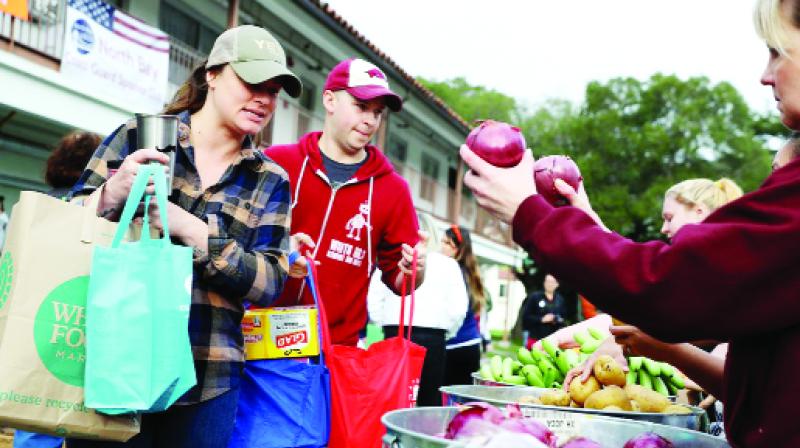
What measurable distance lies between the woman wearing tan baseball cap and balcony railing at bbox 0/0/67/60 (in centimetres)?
938

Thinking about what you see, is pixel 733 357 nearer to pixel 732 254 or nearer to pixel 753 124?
pixel 732 254

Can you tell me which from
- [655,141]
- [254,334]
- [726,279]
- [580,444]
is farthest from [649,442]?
[655,141]

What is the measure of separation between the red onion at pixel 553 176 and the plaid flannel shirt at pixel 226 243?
36.0 inches

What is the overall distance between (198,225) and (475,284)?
20.2 ft

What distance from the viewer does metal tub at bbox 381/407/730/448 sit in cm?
143

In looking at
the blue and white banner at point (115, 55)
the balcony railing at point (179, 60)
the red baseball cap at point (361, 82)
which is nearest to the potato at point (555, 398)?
the red baseball cap at point (361, 82)

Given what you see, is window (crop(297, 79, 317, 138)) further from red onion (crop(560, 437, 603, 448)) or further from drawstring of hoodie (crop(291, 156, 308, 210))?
red onion (crop(560, 437, 603, 448))

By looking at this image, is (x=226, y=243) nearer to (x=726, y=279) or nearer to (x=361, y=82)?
(x=361, y=82)

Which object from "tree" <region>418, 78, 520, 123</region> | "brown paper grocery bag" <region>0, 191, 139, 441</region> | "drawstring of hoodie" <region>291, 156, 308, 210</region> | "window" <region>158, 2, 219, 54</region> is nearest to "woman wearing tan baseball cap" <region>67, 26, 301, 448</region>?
"brown paper grocery bag" <region>0, 191, 139, 441</region>

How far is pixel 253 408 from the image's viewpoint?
2635 mm

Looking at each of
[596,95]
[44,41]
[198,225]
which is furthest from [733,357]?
[596,95]

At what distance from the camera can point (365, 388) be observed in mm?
2779

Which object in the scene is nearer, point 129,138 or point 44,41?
point 129,138

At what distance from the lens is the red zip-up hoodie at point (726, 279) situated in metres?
1.15
